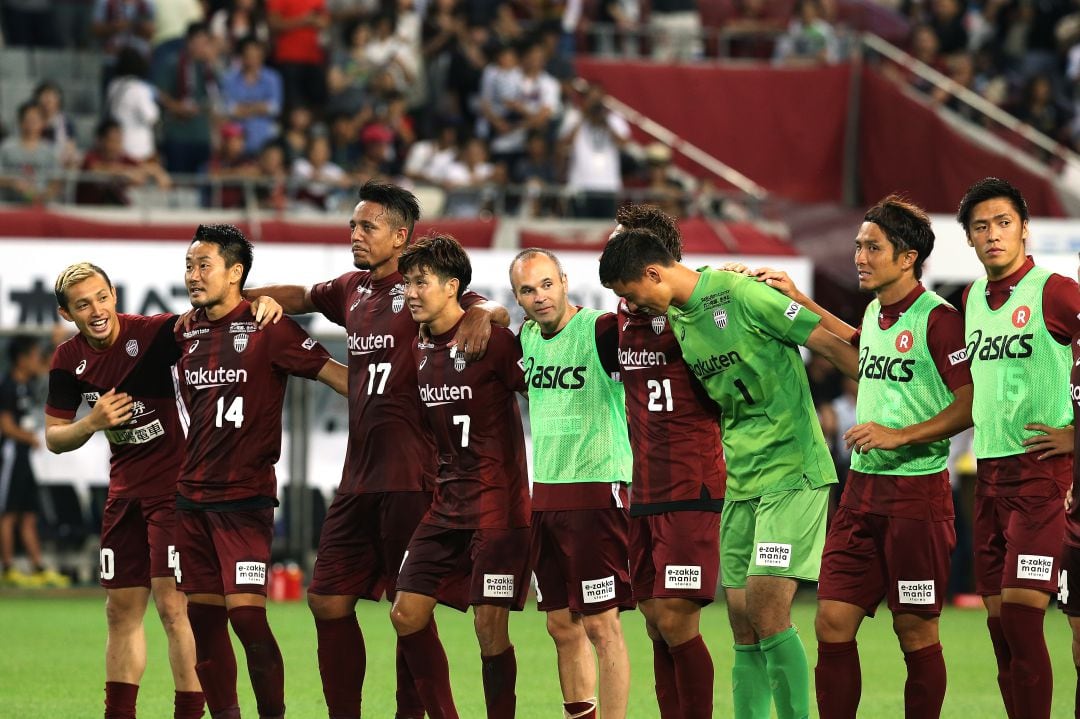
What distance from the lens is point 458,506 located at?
8.56 meters

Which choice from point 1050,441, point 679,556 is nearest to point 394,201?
point 679,556

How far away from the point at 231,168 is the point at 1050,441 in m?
12.8

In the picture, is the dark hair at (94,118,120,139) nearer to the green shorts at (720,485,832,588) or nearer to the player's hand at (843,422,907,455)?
the green shorts at (720,485,832,588)

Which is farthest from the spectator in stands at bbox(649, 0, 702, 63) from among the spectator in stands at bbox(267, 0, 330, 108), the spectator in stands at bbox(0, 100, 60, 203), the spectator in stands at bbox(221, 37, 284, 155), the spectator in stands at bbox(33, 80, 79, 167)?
the spectator in stands at bbox(0, 100, 60, 203)

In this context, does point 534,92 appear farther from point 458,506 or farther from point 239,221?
point 458,506

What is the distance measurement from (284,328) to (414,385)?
0.77m

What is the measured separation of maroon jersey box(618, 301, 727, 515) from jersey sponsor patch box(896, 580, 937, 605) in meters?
0.96

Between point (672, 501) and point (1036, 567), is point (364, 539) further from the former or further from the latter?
point (1036, 567)

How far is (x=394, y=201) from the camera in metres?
9.30

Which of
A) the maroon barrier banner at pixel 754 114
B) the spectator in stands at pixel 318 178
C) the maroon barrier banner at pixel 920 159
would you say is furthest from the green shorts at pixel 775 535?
the maroon barrier banner at pixel 754 114

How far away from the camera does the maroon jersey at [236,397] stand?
8852mm

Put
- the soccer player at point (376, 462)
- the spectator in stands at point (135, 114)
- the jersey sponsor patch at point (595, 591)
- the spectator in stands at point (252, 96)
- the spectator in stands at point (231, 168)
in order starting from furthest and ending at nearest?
the spectator in stands at point (252, 96)
the spectator in stands at point (135, 114)
the spectator in stands at point (231, 168)
the soccer player at point (376, 462)
the jersey sponsor patch at point (595, 591)

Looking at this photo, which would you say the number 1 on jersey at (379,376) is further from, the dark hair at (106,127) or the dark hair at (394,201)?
the dark hair at (106,127)

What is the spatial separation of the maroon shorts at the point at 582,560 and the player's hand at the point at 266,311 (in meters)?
1.79
